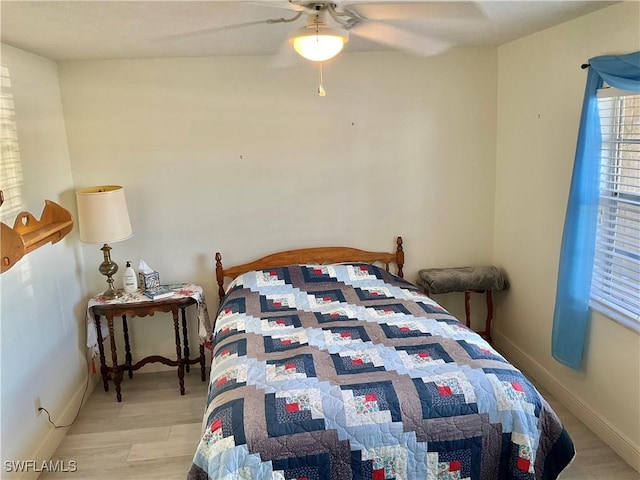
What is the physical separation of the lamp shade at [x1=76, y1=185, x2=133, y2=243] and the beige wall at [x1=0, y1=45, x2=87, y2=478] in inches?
7.8

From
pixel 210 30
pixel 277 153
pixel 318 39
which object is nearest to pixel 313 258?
pixel 277 153

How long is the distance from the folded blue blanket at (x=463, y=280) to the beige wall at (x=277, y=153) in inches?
9.1

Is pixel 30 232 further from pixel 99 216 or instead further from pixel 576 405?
pixel 576 405

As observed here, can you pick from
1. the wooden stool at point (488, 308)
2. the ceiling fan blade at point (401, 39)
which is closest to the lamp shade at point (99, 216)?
the ceiling fan blade at point (401, 39)

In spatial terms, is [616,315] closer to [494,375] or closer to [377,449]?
[494,375]

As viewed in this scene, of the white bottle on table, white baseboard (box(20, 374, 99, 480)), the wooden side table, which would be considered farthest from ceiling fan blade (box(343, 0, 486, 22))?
white baseboard (box(20, 374, 99, 480))

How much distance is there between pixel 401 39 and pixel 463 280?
169cm

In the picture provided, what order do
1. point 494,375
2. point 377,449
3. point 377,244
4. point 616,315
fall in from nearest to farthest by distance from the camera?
point 377,449 < point 494,375 < point 616,315 < point 377,244

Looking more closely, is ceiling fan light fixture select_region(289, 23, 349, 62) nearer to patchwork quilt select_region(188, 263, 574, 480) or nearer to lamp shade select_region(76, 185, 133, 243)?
patchwork quilt select_region(188, 263, 574, 480)

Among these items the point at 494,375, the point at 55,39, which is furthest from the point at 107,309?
the point at 494,375

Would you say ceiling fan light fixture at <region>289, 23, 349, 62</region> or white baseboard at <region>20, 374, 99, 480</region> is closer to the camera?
ceiling fan light fixture at <region>289, 23, 349, 62</region>

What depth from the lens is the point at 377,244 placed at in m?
3.74

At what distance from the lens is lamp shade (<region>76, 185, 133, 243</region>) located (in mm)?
3078

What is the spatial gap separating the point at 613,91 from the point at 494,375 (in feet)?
4.94
